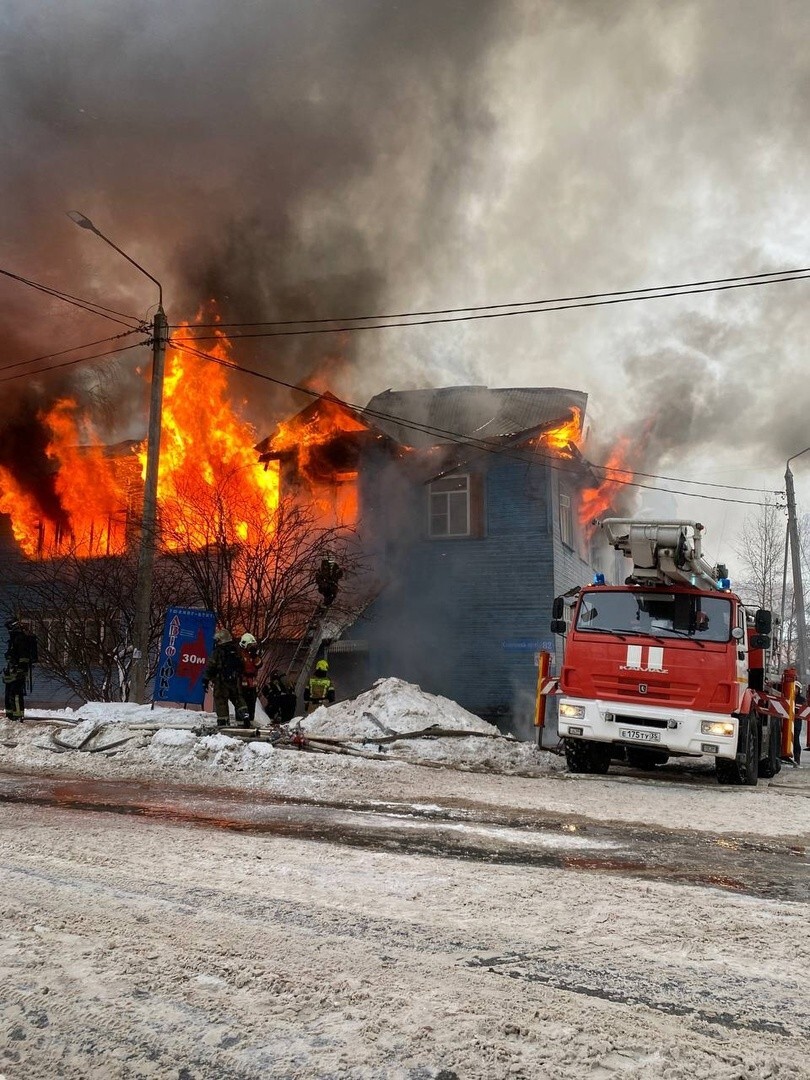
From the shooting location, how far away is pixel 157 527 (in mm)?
15492

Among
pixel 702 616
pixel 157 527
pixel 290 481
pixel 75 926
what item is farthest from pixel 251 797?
pixel 290 481

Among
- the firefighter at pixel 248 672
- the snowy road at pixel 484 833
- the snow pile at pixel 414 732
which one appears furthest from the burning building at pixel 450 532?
the snowy road at pixel 484 833

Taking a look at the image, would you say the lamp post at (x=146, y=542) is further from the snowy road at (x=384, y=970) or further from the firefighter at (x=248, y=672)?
the snowy road at (x=384, y=970)

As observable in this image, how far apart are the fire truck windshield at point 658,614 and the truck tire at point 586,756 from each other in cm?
147

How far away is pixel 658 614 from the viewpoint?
10.1 metres

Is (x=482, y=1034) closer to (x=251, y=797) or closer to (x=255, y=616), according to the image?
(x=251, y=797)

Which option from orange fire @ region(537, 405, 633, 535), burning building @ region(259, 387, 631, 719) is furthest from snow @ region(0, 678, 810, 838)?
orange fire @ region(537, 405, 633, 535)

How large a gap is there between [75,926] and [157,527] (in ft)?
41.0

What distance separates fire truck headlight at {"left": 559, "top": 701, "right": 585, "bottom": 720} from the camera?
390 inches

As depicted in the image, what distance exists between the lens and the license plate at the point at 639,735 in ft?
30.8

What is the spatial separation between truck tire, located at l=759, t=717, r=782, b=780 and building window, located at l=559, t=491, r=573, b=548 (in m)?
8.89

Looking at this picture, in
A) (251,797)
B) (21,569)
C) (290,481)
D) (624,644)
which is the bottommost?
(251,797)

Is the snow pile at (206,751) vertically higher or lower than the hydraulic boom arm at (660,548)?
lower

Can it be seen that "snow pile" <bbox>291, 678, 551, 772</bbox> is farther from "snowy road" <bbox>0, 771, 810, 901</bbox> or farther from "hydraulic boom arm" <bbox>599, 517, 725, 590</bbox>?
"snowy road" <bbox>0, 771, 810, 901</bbox>
